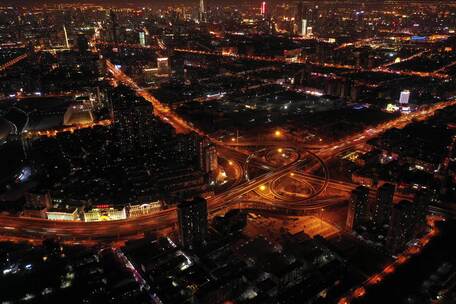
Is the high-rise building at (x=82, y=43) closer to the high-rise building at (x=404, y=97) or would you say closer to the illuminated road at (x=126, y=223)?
the illuminated road at (x=126, y=223)

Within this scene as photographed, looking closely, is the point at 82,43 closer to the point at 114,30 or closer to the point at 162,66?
the point at 114,30

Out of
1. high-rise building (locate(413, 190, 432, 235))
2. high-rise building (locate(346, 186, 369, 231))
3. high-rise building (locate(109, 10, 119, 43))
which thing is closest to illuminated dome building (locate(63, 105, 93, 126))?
high-rise building (locate(346, 186, 369, 231))

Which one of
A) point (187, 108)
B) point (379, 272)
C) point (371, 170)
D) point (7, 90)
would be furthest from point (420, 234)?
point (7, 90)

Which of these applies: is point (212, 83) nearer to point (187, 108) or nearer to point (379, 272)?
point (187, 108)

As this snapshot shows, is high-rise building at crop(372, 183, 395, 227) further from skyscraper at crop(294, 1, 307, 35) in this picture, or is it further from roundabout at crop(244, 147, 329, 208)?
skyscraper at crop(294, 1, 307, 35)

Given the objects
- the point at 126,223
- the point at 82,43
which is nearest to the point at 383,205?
the point at 126,223
